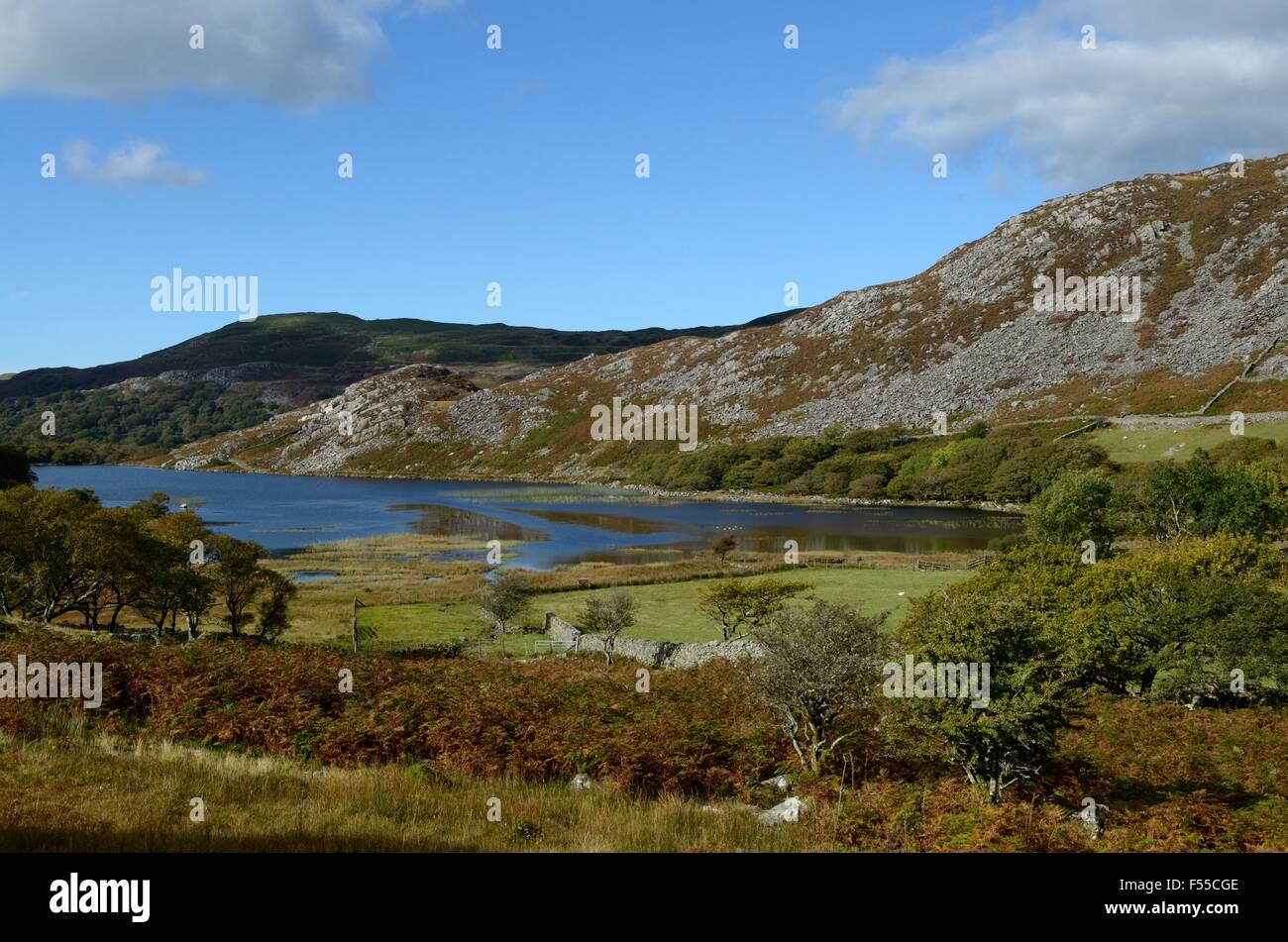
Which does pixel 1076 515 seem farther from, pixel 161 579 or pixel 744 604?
pixel 161 579

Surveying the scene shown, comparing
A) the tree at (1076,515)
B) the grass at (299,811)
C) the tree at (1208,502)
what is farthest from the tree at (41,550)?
the tree at (1208,502)

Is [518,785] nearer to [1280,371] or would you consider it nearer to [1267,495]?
[1267,495]

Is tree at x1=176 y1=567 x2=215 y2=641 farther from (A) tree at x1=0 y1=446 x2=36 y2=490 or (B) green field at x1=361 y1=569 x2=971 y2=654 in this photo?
(A) tree at x1=0 y1=446 x2=36 y2=490

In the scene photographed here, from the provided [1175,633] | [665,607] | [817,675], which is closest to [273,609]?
[665,607]

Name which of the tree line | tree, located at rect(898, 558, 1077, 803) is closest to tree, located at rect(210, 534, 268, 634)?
the tree line
